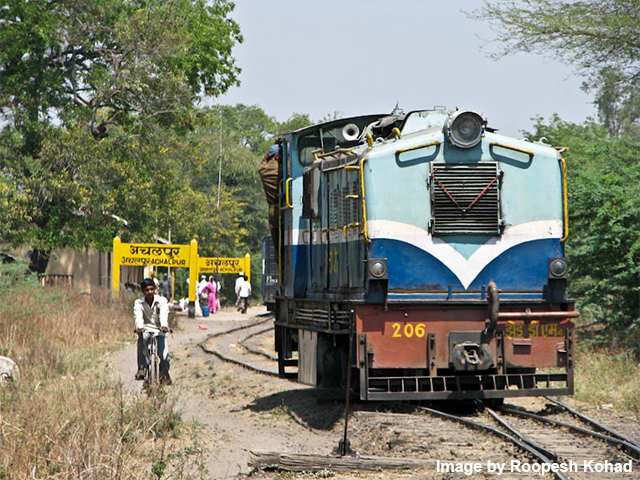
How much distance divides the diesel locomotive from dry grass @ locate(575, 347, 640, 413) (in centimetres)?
159

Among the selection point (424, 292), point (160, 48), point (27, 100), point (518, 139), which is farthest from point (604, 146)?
point (27, 100)

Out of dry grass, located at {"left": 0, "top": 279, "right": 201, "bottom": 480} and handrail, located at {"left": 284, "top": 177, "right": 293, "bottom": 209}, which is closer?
Result: dry grass, located at {"left": 0, "top": 279, "right": 201, "bottom": 480}

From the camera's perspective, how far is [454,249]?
1105 centimetres

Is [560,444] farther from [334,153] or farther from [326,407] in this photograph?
[334,153]

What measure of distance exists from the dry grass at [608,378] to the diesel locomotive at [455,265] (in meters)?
1.59

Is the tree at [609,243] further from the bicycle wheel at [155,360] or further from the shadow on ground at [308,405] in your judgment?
the bicycle wheel at [155,360]

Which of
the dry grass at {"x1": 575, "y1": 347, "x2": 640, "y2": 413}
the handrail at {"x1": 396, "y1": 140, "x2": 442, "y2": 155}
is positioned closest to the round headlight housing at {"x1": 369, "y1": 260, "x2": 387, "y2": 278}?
the handrail at {"x1": 396, "y1": 140, "x2": 442, "y2": 155}

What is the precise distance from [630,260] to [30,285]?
14497 mm

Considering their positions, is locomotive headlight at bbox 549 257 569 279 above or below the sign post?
below

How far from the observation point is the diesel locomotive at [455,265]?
1075 cm

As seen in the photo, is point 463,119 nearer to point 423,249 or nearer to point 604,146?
point 423,249

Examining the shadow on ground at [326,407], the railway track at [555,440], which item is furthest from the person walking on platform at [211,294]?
the railway track at [555,440]

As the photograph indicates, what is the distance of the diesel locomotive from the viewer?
10.8 m

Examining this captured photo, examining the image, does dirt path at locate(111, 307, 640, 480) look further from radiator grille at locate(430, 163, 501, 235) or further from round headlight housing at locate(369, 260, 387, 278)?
radiator grille at locate(430, 163, 501, 235)
